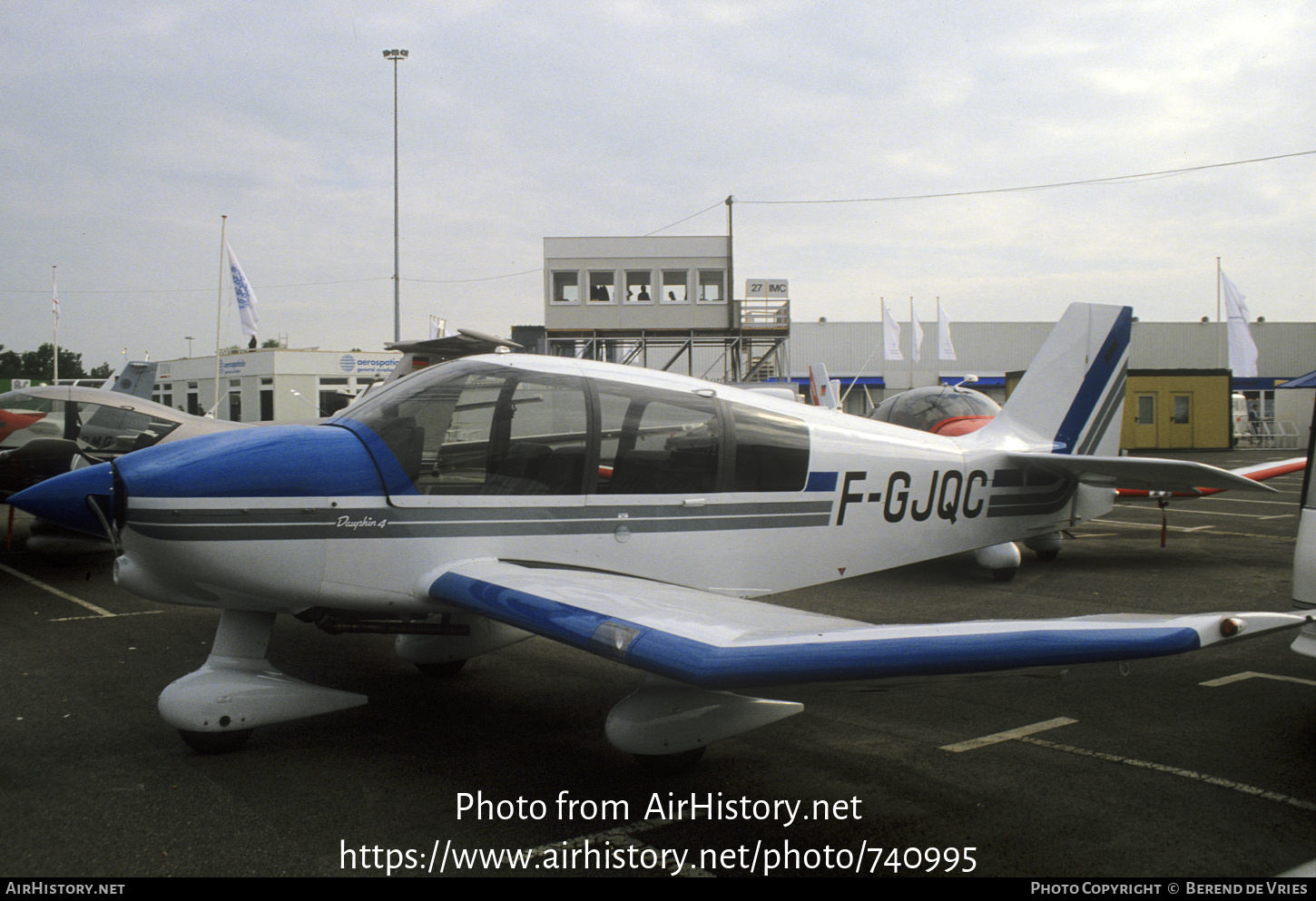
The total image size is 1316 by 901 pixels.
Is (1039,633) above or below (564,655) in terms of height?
above

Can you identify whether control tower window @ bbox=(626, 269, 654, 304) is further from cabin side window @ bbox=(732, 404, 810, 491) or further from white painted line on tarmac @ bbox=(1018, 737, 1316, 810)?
white painted line on tarmac @ bbox=(1018, 737, 1316, 810)

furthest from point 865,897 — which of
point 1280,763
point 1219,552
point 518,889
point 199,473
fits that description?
point 1219,552

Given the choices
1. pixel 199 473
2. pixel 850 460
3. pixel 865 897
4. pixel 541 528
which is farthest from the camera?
pixel 850 460

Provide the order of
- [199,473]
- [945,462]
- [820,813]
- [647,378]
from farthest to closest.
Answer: [945,462] → [647,378] → [199,473] → [820,813]

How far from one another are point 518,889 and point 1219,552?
1028 cm

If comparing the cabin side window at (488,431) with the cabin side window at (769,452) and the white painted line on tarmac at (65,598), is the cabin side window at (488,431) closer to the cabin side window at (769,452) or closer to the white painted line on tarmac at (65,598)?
the cabin side window at (769,452)

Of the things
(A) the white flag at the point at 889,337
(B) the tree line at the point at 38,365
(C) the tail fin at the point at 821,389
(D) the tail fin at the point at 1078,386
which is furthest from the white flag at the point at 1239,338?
(B) the tree line at the point at 38,365

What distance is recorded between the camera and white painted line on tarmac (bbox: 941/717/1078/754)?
4031mm

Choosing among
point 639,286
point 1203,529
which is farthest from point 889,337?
point 1203,529

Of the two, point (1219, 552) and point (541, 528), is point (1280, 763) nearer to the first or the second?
point (541, 528)

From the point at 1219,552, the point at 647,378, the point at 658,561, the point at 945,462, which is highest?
the point at 647,378

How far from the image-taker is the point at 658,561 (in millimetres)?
4430

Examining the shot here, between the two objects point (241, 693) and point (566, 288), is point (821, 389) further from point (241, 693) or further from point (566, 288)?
point (241, 693)

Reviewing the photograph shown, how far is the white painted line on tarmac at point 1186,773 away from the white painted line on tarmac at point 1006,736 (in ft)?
0.26
